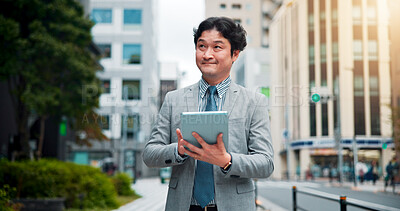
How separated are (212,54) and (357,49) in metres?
44.2

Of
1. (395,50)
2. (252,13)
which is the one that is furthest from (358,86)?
(252,13)

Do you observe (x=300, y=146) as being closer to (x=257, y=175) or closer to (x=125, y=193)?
(x=125, y=193)

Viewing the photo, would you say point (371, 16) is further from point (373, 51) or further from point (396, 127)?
point (396, 127)

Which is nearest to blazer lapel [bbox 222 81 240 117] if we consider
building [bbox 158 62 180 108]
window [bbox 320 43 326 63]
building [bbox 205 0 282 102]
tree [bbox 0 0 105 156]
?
tree [bbox 0 0 105 156]

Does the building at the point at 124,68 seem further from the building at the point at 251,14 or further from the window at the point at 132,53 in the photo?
the building at the point at 251,14

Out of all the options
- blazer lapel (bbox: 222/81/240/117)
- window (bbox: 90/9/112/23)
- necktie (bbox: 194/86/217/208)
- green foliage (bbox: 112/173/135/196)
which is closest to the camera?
necktie (bbox: 194/86/217/208)

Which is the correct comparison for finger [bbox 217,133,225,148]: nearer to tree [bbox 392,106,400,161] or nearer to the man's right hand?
the man's right hand

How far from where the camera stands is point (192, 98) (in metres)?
2.72

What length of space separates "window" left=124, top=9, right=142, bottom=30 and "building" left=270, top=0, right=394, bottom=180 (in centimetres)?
1653

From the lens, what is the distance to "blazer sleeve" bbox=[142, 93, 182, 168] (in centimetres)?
246

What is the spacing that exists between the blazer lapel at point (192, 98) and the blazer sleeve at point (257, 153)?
1.08 ft

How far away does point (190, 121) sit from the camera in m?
2.19

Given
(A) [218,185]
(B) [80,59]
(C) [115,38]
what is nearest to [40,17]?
(B) [80,59]

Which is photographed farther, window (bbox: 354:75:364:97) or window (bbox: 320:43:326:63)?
window (bbox: 320:43:326:63)
